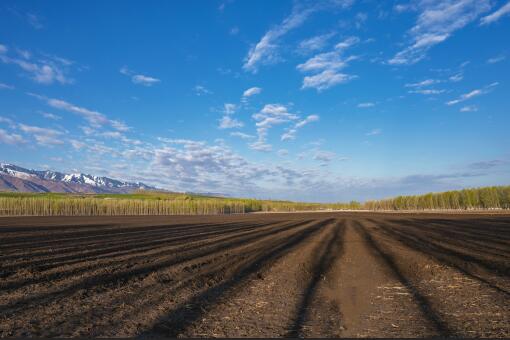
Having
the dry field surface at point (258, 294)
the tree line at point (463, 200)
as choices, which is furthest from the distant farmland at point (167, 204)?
the dry field surface at point (258, 294)

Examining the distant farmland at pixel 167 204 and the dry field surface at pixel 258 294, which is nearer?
the dry field surface at pixel 258 294

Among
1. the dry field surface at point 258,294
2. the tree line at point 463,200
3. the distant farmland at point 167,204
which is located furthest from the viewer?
the tree line at point 463,200

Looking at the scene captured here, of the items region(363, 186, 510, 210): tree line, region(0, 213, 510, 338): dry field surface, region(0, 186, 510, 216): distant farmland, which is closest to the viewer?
region(0, 213, 510, 338): dry field surface

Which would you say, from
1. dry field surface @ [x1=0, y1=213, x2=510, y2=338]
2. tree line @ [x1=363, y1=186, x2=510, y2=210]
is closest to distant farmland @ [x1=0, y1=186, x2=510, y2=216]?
tree line @ [x1=363, y1=186, x2=510, y2=210]

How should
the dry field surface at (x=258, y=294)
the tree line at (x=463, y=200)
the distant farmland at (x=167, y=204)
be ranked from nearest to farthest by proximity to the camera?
the dry field surface at (x=258, y=294)
the distant farmland at (x=167, y=204)
the tree line at (x=463, y=200)

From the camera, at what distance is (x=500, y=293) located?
8234 mm

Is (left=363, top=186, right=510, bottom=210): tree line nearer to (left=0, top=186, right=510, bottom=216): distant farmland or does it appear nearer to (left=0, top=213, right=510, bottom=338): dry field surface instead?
(left=0, top=186, right=510, bottom=216): distant farmland

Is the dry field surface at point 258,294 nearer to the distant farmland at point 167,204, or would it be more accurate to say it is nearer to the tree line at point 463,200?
the distant farmland at point 167,204

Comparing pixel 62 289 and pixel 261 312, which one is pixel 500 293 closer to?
pixel 261 312

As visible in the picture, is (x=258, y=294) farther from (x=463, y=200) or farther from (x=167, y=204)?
(x=463, y=200)

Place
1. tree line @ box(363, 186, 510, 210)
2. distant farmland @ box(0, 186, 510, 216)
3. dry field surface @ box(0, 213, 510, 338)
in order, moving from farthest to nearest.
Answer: tree line @ box(363, 186, 510, 210), distant farmland @ box(0, 186, 510, 216), dry field surface @ box(0, 213, 510, 338)

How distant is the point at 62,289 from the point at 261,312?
546 centimetres

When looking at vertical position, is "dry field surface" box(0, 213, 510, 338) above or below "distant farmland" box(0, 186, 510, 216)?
below

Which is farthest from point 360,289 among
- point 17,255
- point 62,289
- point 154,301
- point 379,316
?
point 17,255
